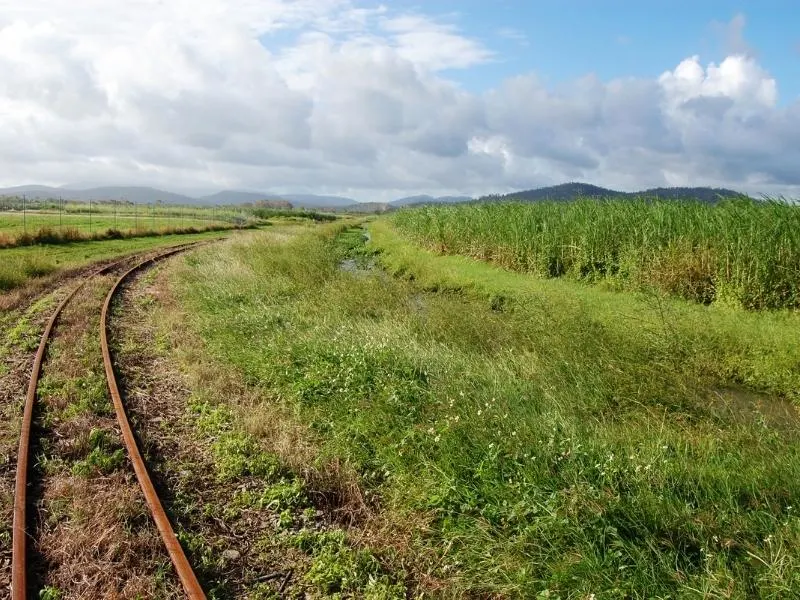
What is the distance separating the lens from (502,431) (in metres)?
5.97

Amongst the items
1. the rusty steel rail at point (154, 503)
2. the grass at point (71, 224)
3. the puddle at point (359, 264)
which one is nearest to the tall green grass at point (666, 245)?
the puddle at point (359, 264)

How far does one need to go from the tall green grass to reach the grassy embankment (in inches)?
41.7

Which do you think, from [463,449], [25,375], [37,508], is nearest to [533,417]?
[463,449]

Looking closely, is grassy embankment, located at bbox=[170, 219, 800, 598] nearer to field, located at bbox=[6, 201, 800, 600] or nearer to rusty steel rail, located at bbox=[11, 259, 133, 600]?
field, located at bbox=[6, 201, 800, 600]

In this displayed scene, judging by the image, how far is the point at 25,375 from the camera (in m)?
9.01

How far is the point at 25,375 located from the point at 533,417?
748 cm

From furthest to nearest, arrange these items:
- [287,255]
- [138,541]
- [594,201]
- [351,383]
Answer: [287,255] < [594,201] < [351,383] < [138,541]

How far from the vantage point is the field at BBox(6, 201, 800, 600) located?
435cm

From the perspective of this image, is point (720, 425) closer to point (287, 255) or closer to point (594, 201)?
point (594, 201)

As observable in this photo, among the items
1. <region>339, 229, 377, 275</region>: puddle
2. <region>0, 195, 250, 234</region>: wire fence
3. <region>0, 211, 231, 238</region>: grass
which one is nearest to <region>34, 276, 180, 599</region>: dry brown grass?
<region>339, 229, 377, 275</region>: puddle

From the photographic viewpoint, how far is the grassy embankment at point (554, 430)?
13.8 ft

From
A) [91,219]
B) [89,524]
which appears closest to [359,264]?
[89,524]

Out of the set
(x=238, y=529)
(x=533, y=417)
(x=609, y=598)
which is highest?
(x=533, y=417)

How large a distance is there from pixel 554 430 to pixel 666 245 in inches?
458
